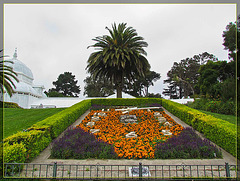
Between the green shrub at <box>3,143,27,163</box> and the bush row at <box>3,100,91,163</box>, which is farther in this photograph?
the bush row at <box>3,100,91,163</box>

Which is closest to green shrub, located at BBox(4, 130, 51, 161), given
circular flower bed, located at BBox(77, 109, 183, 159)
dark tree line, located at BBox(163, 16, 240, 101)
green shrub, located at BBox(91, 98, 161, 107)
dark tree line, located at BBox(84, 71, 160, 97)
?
circular flower bed, located at BBox(77, 109, 183, 159)

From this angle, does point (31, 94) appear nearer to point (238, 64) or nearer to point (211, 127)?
point (211, 127)

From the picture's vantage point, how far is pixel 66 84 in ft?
147

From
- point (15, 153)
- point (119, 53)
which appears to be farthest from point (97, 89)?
point (15, 153)

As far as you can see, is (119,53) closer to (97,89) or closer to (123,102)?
(123,102)

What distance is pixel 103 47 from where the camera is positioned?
616 inches

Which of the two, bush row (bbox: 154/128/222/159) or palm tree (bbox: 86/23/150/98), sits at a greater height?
palm tree (bbox: 86/23/150/98)

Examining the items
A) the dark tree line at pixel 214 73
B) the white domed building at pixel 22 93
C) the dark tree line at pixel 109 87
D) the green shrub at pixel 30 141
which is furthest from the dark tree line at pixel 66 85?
the green shrub at pixel 30 141

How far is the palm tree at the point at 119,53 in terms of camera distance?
1477 centimetres

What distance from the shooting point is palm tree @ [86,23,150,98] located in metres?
14.8

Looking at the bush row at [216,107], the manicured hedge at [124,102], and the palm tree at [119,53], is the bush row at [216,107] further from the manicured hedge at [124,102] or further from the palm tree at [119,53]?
the palm tree at [119,53]

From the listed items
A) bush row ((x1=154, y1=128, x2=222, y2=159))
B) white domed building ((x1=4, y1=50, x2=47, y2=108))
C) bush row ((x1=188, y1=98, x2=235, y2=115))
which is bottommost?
bush row ((x1=154, y1=128, x2=222, y2=159))

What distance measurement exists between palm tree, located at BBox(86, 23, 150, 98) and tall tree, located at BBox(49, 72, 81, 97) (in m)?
30.8

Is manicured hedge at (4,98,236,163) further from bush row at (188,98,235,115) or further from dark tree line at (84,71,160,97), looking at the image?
dark tree line at (84,71,160,97)
